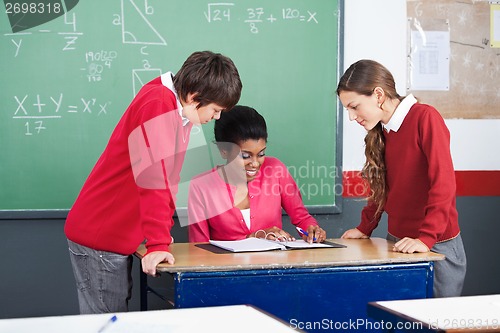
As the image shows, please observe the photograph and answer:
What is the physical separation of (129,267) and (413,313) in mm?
Answer: 1070

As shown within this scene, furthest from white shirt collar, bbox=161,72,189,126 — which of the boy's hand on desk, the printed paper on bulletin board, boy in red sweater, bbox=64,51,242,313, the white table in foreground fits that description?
the printed paper on bulletin board

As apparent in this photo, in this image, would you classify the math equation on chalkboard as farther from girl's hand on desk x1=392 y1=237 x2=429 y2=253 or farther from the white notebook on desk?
girl's hand on desk x1=392 y1=237 x2=429 y2=253

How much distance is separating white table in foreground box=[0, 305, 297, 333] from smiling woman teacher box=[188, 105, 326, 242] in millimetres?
1283

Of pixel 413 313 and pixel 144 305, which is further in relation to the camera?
pixel 144 305

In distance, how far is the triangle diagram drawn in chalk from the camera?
3.44 m

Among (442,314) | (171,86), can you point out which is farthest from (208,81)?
(442,314)

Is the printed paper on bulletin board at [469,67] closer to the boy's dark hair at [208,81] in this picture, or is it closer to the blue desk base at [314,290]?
the blue desk base at [314,290]

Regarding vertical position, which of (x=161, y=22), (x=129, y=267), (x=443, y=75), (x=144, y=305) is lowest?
(x=144, y=305)

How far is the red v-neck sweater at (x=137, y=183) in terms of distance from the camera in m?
2.12

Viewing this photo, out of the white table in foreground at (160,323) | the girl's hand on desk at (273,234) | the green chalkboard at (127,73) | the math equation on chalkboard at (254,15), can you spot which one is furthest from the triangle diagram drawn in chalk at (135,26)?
the white table in foreground at (160,323)

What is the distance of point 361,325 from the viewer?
93.7 inches

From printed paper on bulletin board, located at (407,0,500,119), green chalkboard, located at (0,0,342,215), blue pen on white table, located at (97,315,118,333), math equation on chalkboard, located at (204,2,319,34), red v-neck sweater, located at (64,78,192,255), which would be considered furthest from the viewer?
printed paper on bulletin board, located at (407,0,500,119)

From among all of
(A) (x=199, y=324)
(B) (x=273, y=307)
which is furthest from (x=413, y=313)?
(B) (x=273, y=307)

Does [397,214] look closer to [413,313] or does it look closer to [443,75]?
[413,313]
